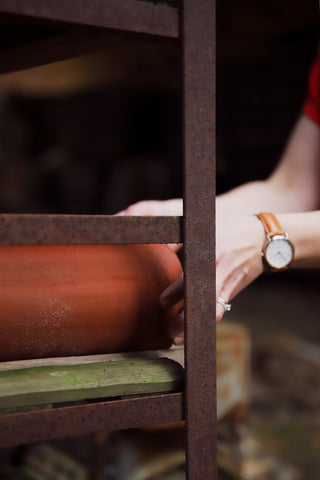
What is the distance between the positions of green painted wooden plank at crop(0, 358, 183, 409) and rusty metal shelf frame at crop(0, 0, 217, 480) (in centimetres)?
1

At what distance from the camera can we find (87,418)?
0.60m

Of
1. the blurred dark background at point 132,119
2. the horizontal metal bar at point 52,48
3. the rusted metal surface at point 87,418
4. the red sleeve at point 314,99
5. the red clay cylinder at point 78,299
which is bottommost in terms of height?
the rusted metal surface at point 87,418

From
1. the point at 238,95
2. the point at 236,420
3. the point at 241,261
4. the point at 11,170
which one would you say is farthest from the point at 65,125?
the point at 241,261

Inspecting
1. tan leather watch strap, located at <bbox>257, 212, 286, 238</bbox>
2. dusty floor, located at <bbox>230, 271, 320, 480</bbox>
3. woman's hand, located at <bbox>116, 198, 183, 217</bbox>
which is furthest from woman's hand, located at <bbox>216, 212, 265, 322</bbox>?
dusty floor, located at <bbox>230, 271, 320, 480</bbox>

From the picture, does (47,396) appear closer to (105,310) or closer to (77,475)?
(105,310)

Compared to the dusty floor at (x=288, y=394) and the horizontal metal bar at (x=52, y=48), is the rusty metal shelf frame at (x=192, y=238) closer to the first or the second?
the horizontal metal bar at (x=52, y=48)

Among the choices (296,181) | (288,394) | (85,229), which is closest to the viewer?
(85,229)

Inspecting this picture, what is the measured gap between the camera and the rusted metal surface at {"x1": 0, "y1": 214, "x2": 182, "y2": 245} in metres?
0.56

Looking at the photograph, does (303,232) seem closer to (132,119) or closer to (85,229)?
(85,229)

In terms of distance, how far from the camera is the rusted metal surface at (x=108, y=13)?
1.84 feet

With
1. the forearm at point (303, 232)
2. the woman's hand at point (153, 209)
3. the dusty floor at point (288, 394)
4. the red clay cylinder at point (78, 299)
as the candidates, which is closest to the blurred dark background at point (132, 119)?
the dusty floor at point (288, 394)

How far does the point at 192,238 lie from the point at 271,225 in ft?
0.84

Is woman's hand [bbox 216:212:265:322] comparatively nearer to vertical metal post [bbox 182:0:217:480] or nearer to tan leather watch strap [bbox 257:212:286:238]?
tan leather watch strap [bbox 257:212:286:238]

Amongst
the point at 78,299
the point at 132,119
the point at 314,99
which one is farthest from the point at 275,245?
the point at 132,119
